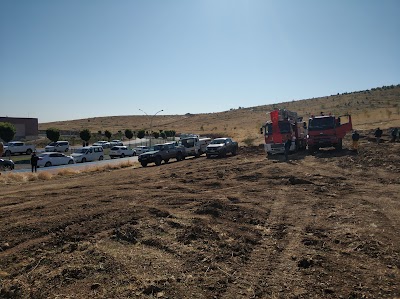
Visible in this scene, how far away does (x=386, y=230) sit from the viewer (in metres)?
8.10

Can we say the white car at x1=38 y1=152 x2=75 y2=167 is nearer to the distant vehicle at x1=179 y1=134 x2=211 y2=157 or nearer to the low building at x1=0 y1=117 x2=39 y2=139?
the distant vehicle at x1=179 y1=134 x2=211 y2=157

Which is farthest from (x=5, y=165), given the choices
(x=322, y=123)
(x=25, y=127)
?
(x=25, y=127)

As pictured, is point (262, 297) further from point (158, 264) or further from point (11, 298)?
point (11, 298)

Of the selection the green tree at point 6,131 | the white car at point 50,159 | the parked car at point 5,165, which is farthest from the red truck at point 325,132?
the green tree at point 6,131

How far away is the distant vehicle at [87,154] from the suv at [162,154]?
12.7 m

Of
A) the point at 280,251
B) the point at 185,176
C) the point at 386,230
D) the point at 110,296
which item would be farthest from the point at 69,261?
the point at 185,176

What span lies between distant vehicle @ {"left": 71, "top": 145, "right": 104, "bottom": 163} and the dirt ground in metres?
28.2

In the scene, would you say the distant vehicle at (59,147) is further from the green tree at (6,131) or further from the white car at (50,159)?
the white car at (50,159)

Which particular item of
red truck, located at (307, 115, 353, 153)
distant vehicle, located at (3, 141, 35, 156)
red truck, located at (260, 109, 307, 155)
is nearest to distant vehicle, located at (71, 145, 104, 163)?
distant vehicle, located at (3, 141, 35, 156)

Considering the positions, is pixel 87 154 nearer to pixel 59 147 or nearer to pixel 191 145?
pixel 59 147

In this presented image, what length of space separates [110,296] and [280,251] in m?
3.29

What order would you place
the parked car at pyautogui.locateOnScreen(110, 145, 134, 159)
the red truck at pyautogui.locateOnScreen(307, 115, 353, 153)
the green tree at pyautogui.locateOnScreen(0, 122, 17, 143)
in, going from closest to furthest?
the red truck at pyautogui.locateOnScreen(307, 115, 353, 153)
the parked car at pyautogui.locateOnScreen(110, 145, 134, 159)
the green tree at pyautogui.locateOnScreen(0, 122, 17, 143)

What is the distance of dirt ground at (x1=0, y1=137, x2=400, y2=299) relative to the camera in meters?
5.58

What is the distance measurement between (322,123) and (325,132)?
0.85m
